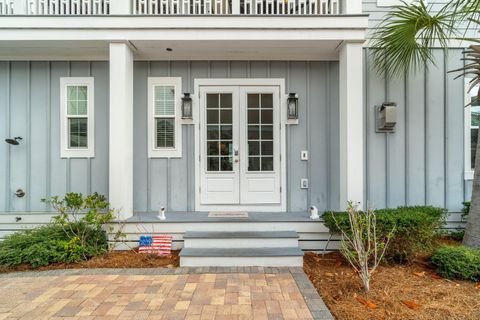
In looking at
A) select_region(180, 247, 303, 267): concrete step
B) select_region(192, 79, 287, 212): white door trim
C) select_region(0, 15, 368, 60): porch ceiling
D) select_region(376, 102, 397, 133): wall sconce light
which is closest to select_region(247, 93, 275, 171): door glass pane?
select_region(192, 79, 287, 212): white door trim

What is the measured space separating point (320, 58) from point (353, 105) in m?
1.21

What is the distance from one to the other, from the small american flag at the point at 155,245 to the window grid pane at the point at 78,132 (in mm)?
2123

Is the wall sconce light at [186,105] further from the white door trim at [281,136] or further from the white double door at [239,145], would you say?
the white double door at [239,145]

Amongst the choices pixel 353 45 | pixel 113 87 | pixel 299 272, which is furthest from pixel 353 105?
pixel 113 87

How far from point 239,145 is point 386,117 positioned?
2507 millimetres

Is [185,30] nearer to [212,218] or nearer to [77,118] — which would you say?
[77,118]

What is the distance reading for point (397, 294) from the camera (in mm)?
3035

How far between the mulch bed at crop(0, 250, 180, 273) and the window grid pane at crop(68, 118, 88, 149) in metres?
2.09

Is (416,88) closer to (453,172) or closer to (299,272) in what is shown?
(453,172)

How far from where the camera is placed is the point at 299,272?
11.9 feet

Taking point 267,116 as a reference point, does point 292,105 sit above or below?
above

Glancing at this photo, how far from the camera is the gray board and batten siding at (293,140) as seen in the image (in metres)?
5.01

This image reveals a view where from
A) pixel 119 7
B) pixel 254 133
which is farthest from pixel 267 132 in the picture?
pixel 119 7

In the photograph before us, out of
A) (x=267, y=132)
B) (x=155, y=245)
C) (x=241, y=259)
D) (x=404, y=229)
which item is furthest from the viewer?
(x=267, y=132)
